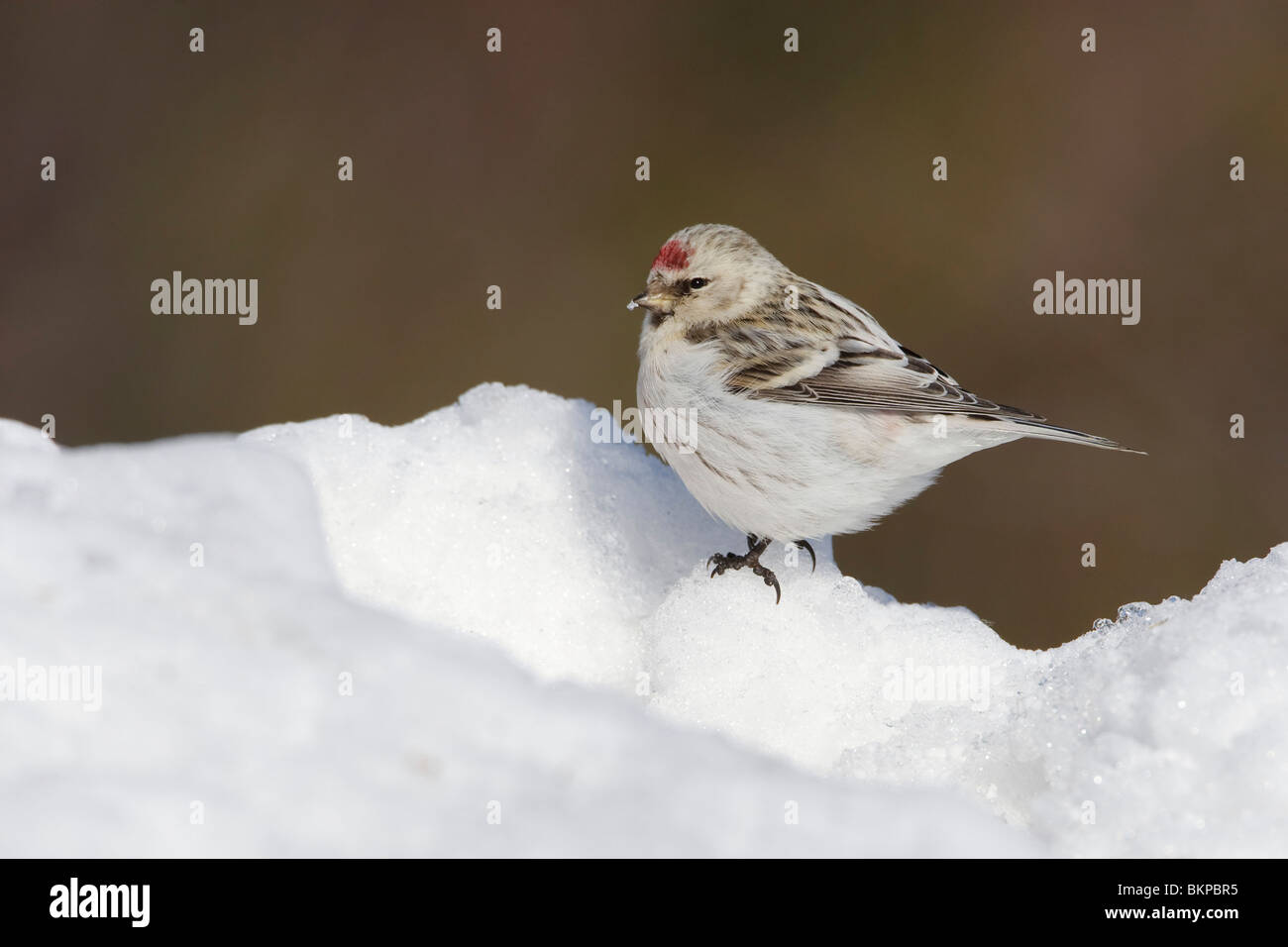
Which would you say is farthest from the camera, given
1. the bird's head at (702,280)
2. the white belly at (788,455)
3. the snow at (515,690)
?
the bird's head at (702,280)

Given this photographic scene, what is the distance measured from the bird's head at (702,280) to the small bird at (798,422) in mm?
12

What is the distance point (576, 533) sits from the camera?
7.23 ft

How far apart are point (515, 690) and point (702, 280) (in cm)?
147

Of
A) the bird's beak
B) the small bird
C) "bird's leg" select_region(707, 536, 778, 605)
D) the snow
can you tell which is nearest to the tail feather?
the small bird

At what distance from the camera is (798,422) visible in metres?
2.34

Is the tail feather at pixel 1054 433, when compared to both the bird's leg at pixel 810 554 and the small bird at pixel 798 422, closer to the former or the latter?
the small bird at pixel 798 422

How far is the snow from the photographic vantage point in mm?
1192

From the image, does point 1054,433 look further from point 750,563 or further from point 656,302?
point 656,302

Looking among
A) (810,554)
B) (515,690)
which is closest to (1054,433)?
(810,554)

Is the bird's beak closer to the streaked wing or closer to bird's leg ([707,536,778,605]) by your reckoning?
the streaked wing

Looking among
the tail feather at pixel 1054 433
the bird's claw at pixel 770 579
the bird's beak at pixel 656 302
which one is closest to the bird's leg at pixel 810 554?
the bird's claw at pixel 770 579

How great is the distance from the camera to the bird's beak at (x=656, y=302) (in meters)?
2.60

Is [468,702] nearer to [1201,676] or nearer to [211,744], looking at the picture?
[211,744]
